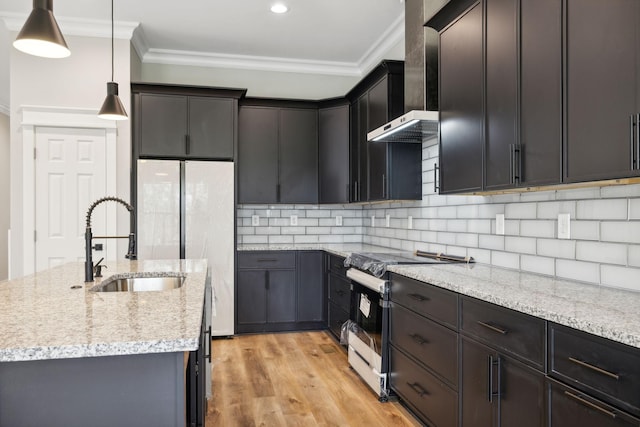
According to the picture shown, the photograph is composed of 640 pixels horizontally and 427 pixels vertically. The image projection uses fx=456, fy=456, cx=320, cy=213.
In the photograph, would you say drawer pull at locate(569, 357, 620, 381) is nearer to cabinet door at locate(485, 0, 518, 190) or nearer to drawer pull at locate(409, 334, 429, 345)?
cabinet door at locate(485, 0, 518, 190)

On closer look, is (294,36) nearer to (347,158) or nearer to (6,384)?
(347,158)

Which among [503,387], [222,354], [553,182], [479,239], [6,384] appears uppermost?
[553,182]

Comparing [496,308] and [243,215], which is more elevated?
[243,215]

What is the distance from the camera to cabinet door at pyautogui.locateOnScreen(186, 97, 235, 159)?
14.5 feet

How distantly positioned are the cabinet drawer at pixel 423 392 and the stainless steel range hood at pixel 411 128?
1.40 m

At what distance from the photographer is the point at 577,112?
1681 millimetres

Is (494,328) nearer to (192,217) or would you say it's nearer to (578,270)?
(578,270)

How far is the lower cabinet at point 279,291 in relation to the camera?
454cm

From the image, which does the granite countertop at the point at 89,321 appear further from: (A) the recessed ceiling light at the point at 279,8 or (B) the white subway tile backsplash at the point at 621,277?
(A) the recessed ceiling light at the point at 279,8

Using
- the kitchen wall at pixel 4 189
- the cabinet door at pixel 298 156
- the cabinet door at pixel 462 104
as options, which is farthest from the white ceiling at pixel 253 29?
the kitchen wall at pixel 4 189

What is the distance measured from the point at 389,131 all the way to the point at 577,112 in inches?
57.6

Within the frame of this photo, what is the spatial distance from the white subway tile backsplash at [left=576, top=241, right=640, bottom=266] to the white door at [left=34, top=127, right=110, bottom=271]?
12.5 feet

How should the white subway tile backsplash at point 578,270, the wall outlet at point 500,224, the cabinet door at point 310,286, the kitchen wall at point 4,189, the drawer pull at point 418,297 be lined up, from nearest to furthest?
the white subway tile backsplash at point 578,270 → the drawer pull at point 418,297 → the wall outlet at point 500,224 → the cabinet door at point 310,286 → the kitchen wall at point 4,189

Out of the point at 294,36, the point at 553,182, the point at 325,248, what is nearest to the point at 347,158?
the point at 325,248
